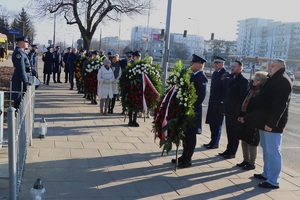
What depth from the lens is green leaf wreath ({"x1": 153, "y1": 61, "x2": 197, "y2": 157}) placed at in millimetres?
A: 5832

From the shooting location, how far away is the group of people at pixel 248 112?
5.42 metres

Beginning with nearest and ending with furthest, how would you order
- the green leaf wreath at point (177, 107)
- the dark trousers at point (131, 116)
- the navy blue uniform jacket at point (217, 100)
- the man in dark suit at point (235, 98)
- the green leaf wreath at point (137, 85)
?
the green leaf wreath at point (177, 107) → the man in dark suit at point (235, 98) → the navy blue uniform jacket at point (217, 100) → the green leaf wreath at point (137, 85) → the dark trousers at point (131, 116)

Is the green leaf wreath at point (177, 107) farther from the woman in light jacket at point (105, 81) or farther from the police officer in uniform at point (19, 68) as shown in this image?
the woman in light jacket at point (105, 81)

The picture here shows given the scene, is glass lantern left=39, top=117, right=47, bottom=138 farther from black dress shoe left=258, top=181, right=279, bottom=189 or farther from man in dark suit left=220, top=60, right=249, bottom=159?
black dress shoe left=258, top=181, right=279, bottom=189

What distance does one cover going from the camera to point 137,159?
6.57m

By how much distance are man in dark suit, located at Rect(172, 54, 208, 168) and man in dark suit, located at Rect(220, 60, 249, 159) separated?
34.8 inches

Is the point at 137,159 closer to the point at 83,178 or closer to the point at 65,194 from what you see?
the point at 83,178

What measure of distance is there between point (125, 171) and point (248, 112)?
2.47 meters

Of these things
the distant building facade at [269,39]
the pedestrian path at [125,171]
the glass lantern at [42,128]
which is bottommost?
the pedestrian path at [125,171]

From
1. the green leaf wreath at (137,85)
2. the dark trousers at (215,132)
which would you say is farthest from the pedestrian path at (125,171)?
the green leaf wreath at (137,85)

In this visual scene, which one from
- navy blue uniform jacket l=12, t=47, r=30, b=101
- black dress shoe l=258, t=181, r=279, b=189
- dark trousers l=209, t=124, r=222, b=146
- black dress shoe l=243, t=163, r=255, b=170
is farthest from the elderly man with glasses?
navy blue uniform jacket l=12, t=47, r=30, b=101

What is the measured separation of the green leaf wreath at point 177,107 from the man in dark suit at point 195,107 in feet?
0.83

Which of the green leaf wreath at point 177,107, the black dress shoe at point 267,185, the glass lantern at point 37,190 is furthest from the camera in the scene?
the green leaf wreath at point 177,107

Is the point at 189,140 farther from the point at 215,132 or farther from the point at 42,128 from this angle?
the point at 42,128
